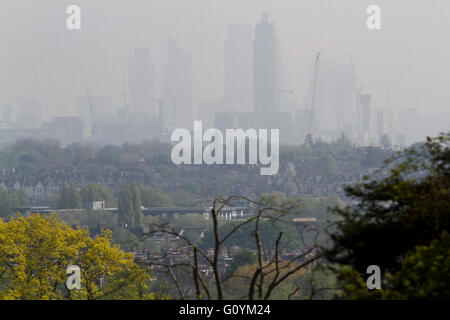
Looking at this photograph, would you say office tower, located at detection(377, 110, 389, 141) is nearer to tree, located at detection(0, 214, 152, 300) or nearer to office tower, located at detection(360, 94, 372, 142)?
office tower, located at detection(360, 94, 372, 142)

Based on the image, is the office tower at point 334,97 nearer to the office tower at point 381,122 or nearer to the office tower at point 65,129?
the office tower at point 381,122

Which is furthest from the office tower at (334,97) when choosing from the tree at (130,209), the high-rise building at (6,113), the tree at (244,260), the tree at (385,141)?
the tree at (244,260)

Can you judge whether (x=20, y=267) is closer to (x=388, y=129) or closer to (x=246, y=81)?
(x=388, y=129)

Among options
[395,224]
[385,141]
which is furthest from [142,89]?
[395,224]

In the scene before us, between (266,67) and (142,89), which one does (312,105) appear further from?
(142,89)

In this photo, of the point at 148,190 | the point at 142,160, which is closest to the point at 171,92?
the point at 142,160

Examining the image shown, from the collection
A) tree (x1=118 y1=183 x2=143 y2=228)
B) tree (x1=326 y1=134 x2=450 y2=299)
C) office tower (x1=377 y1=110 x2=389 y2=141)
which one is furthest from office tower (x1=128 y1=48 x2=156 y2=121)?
tree (x1=326 y1=134 x2=450 y2=299)
